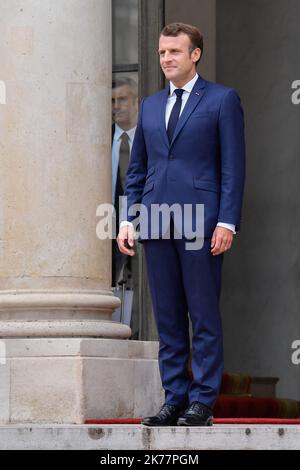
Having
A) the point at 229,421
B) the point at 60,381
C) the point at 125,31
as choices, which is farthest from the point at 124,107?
the point at 229,421

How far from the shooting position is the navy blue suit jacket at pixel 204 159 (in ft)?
25.9

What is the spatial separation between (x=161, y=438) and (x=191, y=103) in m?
1.88

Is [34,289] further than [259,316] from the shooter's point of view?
No

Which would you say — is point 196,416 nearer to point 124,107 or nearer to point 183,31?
point 183,31

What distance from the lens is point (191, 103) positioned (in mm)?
8055

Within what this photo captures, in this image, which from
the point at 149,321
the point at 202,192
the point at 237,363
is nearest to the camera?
the point at 202,192

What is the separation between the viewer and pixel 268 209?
14555 millimetres

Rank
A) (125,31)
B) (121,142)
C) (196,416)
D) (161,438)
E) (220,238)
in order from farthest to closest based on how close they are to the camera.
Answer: (125,31) → (121,142) → (220,238) → (196,416) → (161,438)

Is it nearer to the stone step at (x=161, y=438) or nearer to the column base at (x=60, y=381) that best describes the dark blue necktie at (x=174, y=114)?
the column base at (x=60, y=381)

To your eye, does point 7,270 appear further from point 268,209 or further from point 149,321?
point 268,209

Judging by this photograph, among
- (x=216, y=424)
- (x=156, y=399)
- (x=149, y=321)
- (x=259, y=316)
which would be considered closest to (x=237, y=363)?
(x=259, y=316)

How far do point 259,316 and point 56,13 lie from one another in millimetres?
6038

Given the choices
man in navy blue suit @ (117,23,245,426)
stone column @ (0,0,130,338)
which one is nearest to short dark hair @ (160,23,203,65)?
man in navy blue suit @ (117,23,245,426)

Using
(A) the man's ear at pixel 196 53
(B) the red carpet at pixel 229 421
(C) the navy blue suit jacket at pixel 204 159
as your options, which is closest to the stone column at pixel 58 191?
(B) the red carpet at pixel 229 421
